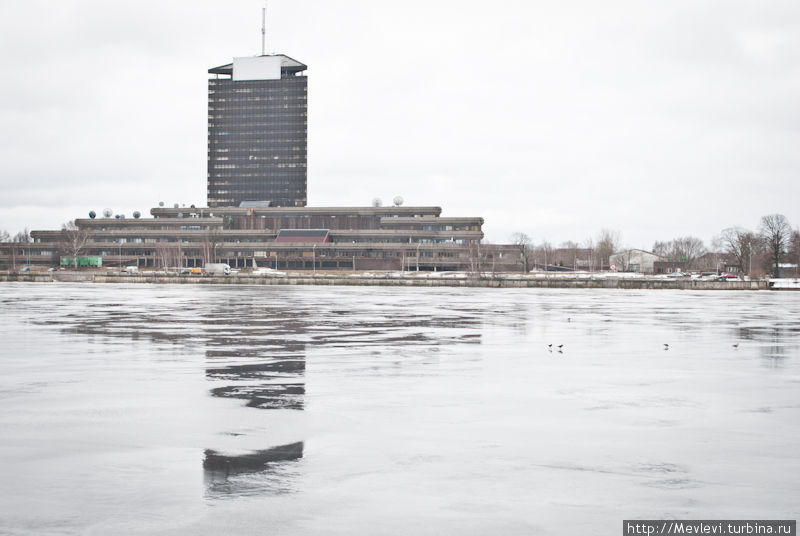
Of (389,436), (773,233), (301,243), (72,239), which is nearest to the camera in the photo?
(389,436)

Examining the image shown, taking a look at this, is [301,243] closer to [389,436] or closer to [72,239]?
[72,239]

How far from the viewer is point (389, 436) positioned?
11.3m

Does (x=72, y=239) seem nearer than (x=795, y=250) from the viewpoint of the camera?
No

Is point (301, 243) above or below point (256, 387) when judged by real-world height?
above

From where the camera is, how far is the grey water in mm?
7852

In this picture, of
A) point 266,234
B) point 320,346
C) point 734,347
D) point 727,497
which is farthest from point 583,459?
point 266,234

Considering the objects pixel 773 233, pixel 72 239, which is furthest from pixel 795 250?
pixel 72 239

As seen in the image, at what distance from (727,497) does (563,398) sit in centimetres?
642

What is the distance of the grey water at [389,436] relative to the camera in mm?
7852


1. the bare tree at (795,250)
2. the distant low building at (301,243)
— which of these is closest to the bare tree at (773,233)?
the bare tree at (795,250)

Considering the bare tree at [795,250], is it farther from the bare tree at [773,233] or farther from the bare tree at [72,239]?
the bare tree at [72,239]

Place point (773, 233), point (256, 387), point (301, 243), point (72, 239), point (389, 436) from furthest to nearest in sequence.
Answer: point (301, 243) < point (72, 239) < point (773, 233) < point (256, 387) < point (389, 436)

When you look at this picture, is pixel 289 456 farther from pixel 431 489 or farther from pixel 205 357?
pixel 205 357

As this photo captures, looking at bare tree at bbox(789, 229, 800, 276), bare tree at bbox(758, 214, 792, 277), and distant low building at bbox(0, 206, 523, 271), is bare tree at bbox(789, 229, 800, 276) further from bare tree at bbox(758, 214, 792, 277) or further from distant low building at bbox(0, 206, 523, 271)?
distant low building at bbox(0, 206, 523, 271)
